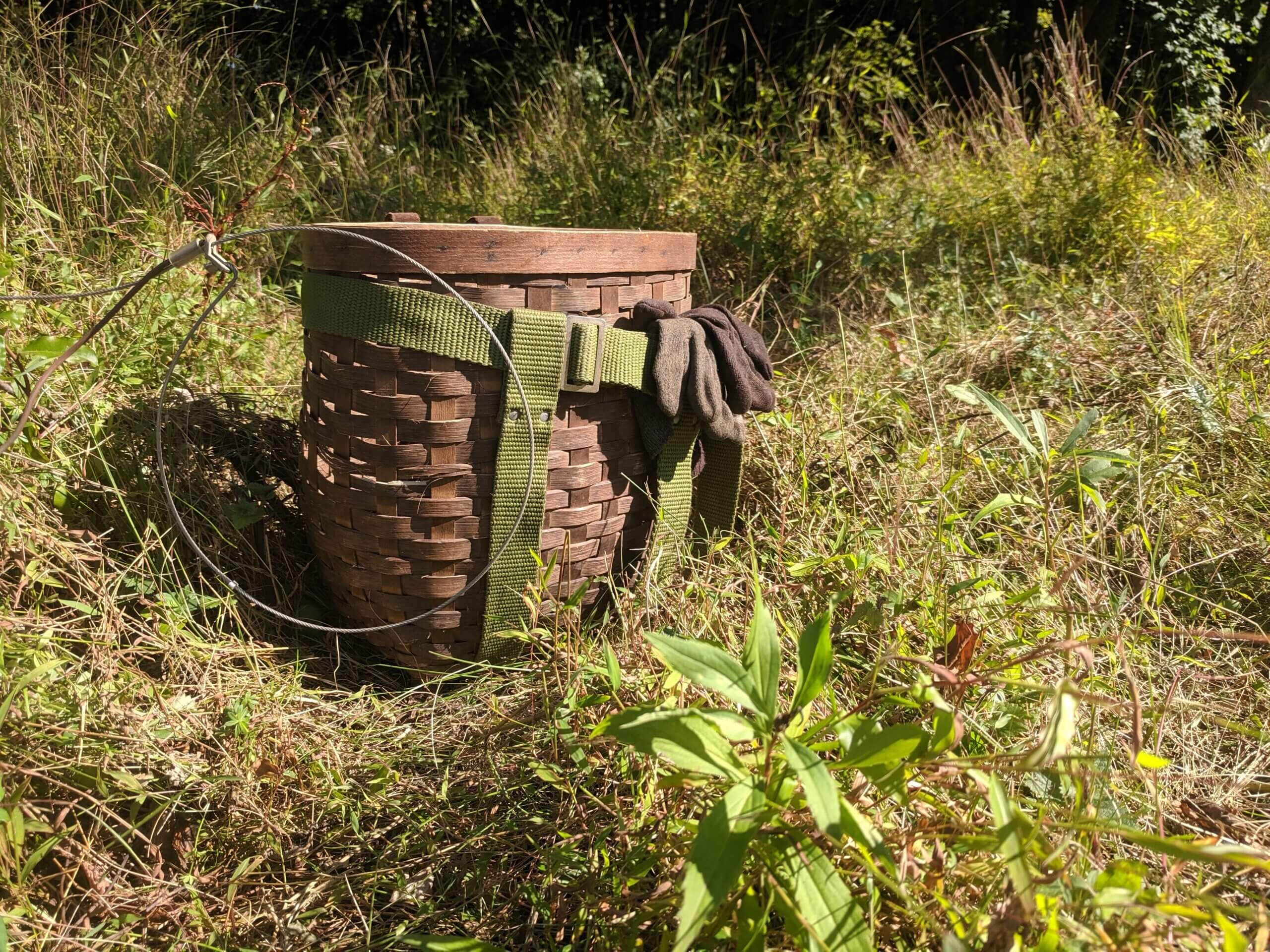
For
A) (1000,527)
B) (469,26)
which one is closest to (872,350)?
(1000,527)

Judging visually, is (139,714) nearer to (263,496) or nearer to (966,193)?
(263,496)

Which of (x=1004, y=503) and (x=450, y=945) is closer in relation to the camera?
(x=450, y=945)

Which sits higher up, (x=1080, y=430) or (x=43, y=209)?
(x=43, y=209)

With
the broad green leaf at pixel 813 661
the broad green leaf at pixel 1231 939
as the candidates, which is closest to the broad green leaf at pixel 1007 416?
the broad green leaf at pixel 813 661

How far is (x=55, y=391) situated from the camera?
1.96 m

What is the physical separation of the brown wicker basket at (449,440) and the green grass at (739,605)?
0.16 meters

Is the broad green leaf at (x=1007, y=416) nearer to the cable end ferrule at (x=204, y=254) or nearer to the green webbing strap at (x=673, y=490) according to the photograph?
the green webbing strap at (x=673, y=490)

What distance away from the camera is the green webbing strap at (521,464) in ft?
5.21

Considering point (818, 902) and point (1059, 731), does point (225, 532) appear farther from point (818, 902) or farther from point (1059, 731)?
point (1059, 731)

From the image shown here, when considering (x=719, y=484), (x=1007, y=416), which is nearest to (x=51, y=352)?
(x=719, y=484)

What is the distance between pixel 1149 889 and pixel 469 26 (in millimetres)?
6402

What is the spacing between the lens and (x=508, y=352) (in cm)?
158

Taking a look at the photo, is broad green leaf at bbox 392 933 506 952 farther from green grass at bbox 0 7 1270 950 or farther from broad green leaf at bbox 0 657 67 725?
broad green leaf at bbox 0 657 67 725

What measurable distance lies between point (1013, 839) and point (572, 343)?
3.42ft
